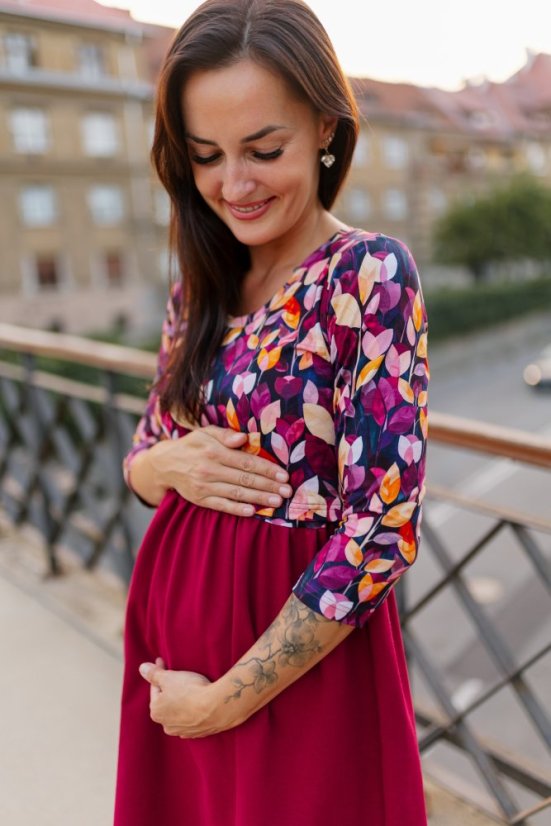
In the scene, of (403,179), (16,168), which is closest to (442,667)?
(16,168)

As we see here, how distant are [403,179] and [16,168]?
15656mm

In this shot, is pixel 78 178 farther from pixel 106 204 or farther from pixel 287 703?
pixel 287 703

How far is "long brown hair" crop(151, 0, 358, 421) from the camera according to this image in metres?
0.78

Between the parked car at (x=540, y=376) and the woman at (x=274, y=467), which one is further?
the parked car at (x=540, y=376)

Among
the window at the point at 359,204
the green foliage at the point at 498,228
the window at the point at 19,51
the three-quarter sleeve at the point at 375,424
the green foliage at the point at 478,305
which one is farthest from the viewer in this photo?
the green foliage at the point at 498,228

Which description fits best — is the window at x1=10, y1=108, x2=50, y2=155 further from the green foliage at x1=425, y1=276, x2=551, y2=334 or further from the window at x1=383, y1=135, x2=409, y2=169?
the window at x1=383, y1=135, x2=409, y2=169

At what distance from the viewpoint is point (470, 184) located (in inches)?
1297

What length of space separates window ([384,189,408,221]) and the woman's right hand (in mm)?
29787

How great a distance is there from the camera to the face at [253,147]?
796 mm

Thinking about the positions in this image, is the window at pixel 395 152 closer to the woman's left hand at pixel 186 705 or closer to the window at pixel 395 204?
the window at pixel 395 204

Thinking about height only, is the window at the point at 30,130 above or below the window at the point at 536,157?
above

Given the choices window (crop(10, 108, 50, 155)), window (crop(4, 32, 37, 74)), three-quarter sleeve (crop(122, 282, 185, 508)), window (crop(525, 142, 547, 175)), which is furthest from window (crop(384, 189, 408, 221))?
three-quarter sleeve (crop(122, 282, 185, 508))

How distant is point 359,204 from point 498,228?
549 centimetres

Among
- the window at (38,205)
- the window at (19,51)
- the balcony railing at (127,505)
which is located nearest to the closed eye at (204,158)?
the balcony railing at (127,505)
